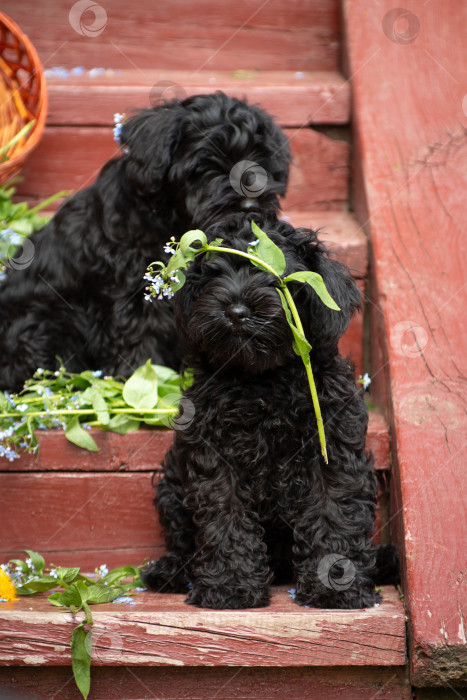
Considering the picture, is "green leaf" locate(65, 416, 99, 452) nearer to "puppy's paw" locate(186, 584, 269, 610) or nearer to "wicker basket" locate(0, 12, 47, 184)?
"puppy's paw" locate(186, 584, 269, 610)

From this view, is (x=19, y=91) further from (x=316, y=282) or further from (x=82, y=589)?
(x=82, y=589)

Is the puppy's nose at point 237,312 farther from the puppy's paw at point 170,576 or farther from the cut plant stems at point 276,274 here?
the puppy's paw at point 170,576

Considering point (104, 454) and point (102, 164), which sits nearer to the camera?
point (104, 454)

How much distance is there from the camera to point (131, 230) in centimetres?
316

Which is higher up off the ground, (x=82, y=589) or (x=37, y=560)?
(x=82, y=589)

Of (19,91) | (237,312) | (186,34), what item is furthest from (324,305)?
(186,34)

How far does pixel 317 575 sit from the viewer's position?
7.29ft

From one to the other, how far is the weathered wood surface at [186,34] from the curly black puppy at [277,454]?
2469mm

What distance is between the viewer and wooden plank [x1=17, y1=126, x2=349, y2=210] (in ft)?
12.5

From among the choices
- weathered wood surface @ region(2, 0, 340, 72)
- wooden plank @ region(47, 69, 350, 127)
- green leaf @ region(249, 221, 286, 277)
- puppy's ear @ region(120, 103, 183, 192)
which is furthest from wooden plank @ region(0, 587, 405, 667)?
weathered wood surface @ region(2, 0, 340, 72)

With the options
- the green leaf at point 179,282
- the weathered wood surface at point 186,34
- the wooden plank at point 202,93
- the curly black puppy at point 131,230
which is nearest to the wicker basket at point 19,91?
the wooden plank at point 202,93

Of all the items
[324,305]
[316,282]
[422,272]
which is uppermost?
[316,282]

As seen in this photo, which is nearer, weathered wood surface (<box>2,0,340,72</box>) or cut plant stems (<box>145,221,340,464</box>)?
cut plant stems (<box>145,221,340,464</box>)

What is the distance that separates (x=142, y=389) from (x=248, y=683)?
3.58 ft
